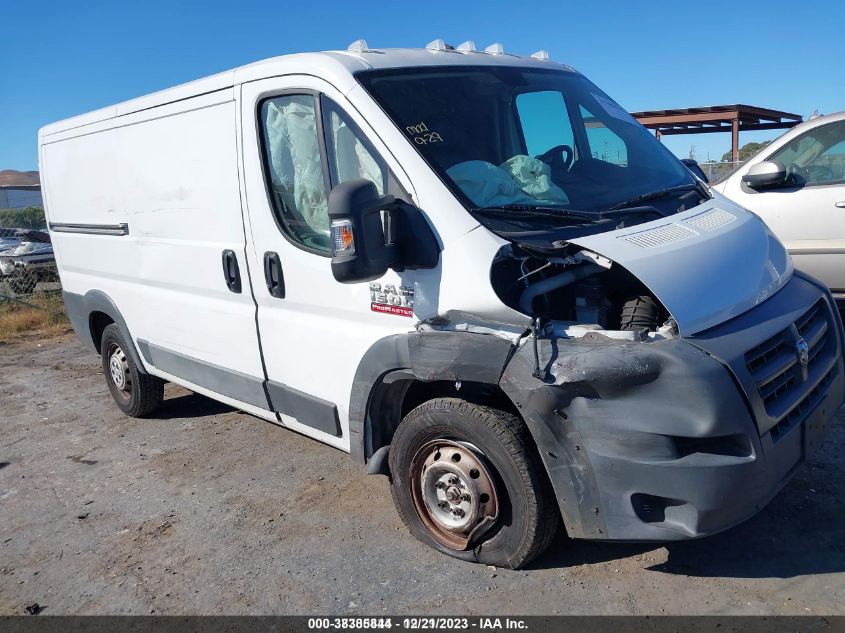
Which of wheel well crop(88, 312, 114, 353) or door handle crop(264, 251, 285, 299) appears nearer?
door handle crop(264, 251, 285, 299)

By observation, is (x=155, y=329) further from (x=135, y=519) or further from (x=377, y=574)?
(x=377, y=574)

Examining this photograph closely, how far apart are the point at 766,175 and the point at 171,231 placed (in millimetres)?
4451

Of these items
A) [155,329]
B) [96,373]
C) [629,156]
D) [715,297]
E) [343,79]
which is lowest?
[96,373]

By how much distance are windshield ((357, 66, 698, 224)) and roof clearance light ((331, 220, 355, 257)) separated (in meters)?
0.50

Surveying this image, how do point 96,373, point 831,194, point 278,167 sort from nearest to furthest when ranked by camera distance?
1. point 278,167
2. point 831,194
3. point 96,373

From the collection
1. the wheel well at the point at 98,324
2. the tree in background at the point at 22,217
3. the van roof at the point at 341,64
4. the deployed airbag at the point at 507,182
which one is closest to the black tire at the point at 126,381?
the wheel well at the point at 98,324

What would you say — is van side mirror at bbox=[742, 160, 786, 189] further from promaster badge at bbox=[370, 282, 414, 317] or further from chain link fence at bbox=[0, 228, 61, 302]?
chain link fence at bbox=[0, 228, 61, 302]

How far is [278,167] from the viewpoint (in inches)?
156

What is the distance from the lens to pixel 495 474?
3150 millimetres

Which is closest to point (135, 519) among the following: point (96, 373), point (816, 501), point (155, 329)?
point (155, 329)

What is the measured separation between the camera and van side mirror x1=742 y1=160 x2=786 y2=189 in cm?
573

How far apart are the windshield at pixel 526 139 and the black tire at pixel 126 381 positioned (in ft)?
11.1

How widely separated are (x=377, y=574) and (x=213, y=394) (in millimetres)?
1989

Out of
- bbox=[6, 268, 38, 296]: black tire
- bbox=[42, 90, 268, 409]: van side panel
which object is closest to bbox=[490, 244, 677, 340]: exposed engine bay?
bbox=[42, 90, 268, 409]: van side panel
